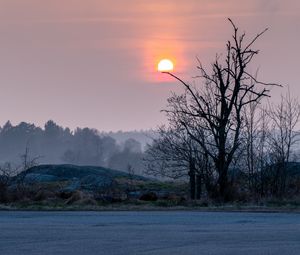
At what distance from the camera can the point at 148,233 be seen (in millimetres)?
16562

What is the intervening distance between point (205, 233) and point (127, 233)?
5.34 feet

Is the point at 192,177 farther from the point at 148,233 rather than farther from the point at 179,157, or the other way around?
the point at 148,233

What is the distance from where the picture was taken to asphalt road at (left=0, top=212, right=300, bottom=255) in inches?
555

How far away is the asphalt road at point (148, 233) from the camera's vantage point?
14086 millimetres

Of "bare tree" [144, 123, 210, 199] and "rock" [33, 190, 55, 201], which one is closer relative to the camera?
"rock" [33, 190, 55, 201]

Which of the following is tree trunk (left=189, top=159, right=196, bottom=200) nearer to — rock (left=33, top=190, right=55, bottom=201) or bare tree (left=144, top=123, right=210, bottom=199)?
bare tree (left=144, top=123, right=210, bottom=199)

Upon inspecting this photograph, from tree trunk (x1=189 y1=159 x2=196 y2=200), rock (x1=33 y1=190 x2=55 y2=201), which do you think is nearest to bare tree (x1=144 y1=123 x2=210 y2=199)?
tree trunk (x1=189 y1=159 x2=196 y2=200)

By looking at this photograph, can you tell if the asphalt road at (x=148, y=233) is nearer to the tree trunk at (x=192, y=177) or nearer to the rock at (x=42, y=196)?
the rock at (x=42, y=196)

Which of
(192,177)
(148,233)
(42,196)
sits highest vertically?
(192,177)

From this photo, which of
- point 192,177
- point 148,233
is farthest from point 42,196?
point 148,233

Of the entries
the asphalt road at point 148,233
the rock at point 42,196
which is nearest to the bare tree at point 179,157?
the rock at point 42,196

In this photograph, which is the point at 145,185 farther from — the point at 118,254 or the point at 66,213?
the point at 118,254

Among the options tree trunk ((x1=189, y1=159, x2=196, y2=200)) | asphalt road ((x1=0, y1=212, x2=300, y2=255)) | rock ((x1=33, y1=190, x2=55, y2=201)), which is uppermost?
tree trunk ((x1=189, y1=159, x2=196, y2=200))

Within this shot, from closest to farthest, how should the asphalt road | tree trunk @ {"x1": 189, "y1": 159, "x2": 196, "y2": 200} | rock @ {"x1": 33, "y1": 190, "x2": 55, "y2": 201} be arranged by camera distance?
the asphalt road, rock @ {"x1": 33, "y1": 190, "x2": 55, "y2": 201}, tree trunk @ {"x1": 189, "y1": 159, "x2": 196, "y2": 200}
